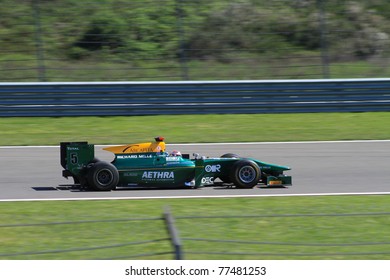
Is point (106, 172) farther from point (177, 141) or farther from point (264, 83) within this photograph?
point (264, 83)

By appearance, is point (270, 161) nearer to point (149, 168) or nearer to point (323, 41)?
point (149, 168)

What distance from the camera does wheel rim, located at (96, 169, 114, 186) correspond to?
1150 cm

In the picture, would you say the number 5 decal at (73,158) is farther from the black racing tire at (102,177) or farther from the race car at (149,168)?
the black racing tire at (102,177)

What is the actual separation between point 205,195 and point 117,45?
Answer: 8390 millimetres

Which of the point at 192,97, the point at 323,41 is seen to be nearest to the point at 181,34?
the point at 192,97

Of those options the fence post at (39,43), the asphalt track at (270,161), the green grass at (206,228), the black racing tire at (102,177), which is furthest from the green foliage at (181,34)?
the green grass at (206,228)

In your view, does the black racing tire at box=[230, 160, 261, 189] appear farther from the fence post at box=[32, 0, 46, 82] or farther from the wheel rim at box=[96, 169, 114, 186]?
the fence post at box=[32, 0, 46, 82]

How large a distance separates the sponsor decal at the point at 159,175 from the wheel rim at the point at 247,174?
0.99m

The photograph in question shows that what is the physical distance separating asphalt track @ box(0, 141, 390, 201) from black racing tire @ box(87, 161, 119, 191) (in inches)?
5.1

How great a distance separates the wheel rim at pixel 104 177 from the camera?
1150 centimetres

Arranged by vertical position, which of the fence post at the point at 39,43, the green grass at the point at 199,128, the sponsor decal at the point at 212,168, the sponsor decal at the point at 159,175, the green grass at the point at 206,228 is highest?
the fence post at the point at 39,43

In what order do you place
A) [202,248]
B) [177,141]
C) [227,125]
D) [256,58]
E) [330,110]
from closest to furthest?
[202,248] → [177,141] → [227,125] → [330,110] → [256,58]

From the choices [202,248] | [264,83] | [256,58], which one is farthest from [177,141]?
[202,248]
